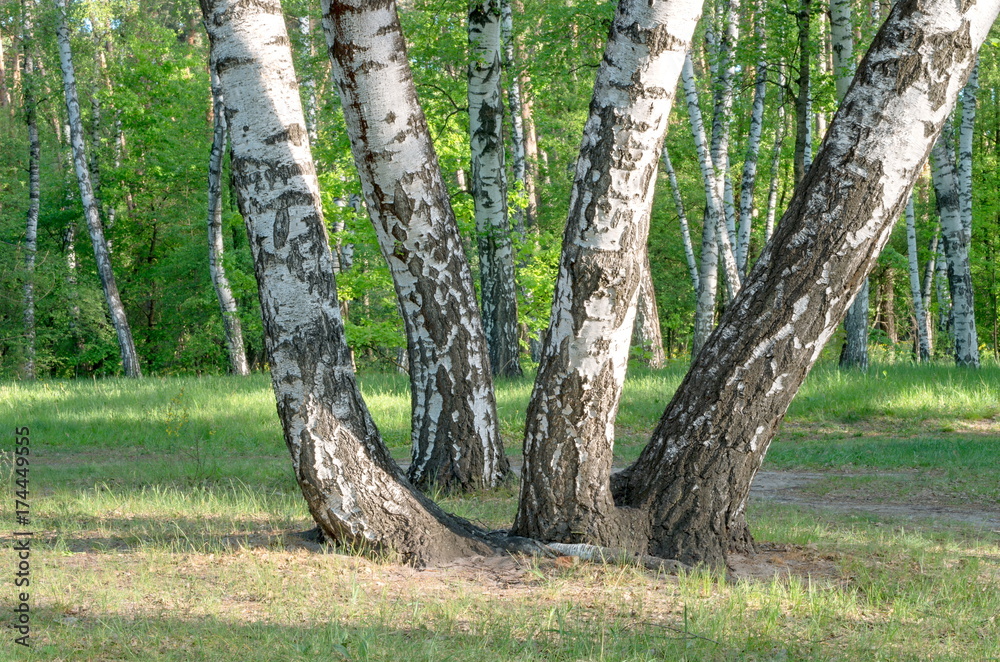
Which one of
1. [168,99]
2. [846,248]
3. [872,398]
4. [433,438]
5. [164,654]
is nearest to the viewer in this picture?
[164,654]

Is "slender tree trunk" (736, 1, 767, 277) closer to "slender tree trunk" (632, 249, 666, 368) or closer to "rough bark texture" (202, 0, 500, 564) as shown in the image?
"slender tree trunk" (632, 249, 666, 368)

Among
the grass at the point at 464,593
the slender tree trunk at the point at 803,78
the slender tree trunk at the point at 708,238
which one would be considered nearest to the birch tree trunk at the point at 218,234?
the slender tree trunk at the point at 708,238

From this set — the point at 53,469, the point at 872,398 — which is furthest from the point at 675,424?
the point at 872,398

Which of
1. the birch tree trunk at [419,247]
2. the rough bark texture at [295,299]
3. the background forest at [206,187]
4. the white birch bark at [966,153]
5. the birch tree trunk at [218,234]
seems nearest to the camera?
the rough bark texture at [295,299]

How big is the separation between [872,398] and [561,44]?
778cm

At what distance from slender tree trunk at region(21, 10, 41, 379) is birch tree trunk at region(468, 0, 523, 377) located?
43.7ft

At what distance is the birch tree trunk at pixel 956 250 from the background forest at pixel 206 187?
2.62 meters

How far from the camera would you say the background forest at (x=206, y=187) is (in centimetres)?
1831

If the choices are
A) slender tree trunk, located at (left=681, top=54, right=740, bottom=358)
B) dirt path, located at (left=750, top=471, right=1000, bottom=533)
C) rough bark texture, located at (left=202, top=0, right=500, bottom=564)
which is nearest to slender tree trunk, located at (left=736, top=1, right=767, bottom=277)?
slender tree trunk, located at (left=681, top=54, right=740, bottom=358)

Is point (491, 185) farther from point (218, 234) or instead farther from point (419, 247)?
point (218, 234)

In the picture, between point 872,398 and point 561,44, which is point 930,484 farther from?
point 561,44

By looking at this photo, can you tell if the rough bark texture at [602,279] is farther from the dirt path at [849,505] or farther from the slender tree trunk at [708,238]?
the slender tree trunk at [708,238]

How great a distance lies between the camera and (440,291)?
6.20m

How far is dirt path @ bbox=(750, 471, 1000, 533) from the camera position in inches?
259
